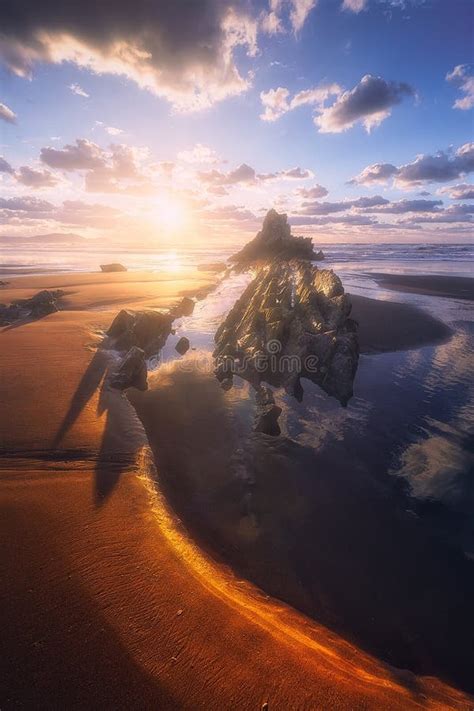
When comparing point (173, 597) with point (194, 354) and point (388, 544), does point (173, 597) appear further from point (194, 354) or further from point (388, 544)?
point (194, 354)

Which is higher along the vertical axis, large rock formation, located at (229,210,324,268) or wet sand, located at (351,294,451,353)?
large rock formation, located at (229,210,324,268)

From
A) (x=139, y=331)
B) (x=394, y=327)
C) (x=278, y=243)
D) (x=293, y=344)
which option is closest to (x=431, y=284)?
(x=394, y=327)

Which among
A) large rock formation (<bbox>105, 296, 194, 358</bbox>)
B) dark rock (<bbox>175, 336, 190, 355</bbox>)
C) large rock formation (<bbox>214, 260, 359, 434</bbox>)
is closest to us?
large rock formation (<bbox>214, 260, 359, 434</bbox>)

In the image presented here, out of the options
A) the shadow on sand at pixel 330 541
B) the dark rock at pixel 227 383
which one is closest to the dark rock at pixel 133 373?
the shadow on sand at pixel 330 541

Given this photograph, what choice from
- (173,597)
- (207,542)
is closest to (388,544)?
(207,542)

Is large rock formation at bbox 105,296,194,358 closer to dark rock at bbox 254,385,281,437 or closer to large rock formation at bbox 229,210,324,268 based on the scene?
dark rock at bbox 254,385,281,437

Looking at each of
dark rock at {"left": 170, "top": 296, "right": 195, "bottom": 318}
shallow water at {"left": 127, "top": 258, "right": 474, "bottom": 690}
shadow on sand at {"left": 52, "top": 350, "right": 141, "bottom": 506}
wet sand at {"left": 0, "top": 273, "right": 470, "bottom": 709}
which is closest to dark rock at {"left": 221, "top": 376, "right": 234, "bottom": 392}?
shallow water at {"left": 127, "top": 258, "right": 474, "bottom": 690}

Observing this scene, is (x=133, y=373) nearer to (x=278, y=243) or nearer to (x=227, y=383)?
(x=227, y=383)
